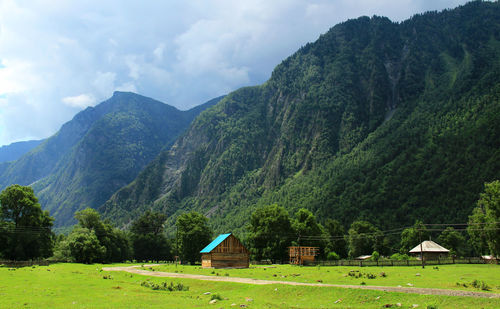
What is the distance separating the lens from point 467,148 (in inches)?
6590

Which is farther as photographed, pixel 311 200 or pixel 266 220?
Answer: pixel 311 200

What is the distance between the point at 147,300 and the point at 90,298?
4.16 m

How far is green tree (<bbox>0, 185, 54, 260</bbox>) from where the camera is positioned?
76.1 meters

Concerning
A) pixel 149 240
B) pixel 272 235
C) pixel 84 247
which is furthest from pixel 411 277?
pixel 149 240

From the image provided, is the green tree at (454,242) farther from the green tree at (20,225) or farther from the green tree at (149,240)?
the green tree at (20,225)

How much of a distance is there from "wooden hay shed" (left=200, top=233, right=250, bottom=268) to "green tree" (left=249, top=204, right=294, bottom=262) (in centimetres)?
1665

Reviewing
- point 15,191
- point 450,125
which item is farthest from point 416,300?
point 450,125

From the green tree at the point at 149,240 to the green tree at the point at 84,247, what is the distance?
3634 cm

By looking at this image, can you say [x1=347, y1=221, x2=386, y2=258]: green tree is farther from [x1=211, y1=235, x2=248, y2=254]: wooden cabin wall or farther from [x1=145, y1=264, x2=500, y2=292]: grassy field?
[x1=145, y1=264, x2=500, y2=292]: grassy field

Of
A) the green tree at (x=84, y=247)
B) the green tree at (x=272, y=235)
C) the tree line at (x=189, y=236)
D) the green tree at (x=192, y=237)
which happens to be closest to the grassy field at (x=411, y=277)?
the tree line at (x=189, y=236)

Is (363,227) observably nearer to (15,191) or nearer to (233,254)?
(233,254)

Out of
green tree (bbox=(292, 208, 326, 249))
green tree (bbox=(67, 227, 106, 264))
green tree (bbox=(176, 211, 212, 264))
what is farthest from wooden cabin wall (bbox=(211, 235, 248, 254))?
green tree (bbox=(67, 227, 106, 264))

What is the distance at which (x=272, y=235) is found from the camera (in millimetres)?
91562

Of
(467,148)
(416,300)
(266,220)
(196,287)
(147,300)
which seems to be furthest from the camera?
(467,148)
